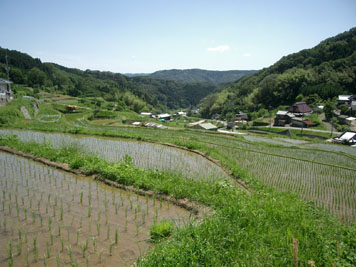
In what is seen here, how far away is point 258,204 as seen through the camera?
17.3 ft

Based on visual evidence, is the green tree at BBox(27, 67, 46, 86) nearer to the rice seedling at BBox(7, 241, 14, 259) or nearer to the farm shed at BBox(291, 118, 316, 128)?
the farm shed at BBox(291, 118, 316, 128)

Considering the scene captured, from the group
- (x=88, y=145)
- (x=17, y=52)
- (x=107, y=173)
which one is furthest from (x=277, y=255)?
(x=17, y=52)

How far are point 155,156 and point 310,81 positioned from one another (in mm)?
58945

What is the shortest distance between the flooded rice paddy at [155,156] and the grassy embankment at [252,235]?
206 cm

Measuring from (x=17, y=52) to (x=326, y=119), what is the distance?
79262 millimetres

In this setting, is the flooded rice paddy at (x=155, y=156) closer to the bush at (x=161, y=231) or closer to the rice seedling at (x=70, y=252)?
the bush at (x=161, y=231)

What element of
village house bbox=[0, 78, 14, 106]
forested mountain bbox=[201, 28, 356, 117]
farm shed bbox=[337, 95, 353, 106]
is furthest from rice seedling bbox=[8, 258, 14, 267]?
forested mountain bbox=[201, 28, 356, 117]

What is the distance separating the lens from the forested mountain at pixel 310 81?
173 feet

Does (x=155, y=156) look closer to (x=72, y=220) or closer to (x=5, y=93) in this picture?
(x=72, y=220)

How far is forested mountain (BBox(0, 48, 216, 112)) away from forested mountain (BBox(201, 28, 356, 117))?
29213 mm

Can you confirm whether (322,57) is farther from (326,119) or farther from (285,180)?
(285,180)

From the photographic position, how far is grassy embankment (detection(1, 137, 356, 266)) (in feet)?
11.8

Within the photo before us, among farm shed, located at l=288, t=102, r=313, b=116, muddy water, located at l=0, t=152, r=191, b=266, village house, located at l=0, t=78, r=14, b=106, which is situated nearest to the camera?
muddy water, located at l=0, t=152, r=191, b=266

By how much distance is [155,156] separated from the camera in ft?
35.4
